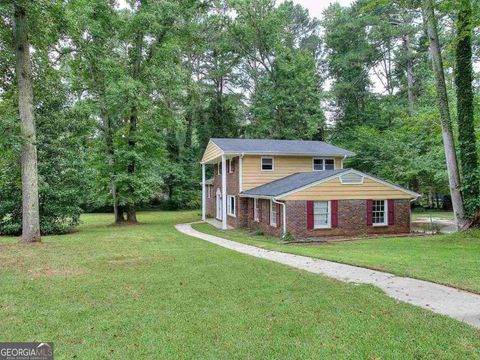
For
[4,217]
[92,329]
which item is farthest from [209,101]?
[92,329]

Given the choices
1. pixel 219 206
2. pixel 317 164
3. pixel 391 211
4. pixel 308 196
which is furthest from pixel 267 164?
pixel 391 211

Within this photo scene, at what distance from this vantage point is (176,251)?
12.5 m

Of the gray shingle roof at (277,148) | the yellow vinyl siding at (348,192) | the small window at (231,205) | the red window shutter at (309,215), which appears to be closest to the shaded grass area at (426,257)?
the red window shutter at (309,215)

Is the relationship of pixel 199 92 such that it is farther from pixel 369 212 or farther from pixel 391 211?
pixel 391 211

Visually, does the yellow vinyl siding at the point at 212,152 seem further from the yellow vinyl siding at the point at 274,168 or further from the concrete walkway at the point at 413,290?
the concrete walkway at the point at 413,290

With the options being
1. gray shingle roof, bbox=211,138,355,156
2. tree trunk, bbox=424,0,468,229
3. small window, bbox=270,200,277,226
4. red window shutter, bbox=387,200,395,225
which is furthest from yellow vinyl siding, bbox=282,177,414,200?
gray shingle roof, bbox=211,138,355,156

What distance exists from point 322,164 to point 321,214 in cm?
667

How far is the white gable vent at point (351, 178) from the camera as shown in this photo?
18306mm

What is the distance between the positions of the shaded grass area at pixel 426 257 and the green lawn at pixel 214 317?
1.96m

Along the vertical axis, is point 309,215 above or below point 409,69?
below

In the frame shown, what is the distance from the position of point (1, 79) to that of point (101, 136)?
10505 millimetres

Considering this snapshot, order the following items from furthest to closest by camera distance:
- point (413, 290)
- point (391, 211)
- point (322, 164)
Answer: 1. point (322, 164)
2. point (391, 211)
3. point (413, 290)

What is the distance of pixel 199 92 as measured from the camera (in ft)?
88.8

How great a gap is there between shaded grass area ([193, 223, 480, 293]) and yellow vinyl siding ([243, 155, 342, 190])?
6.43m
